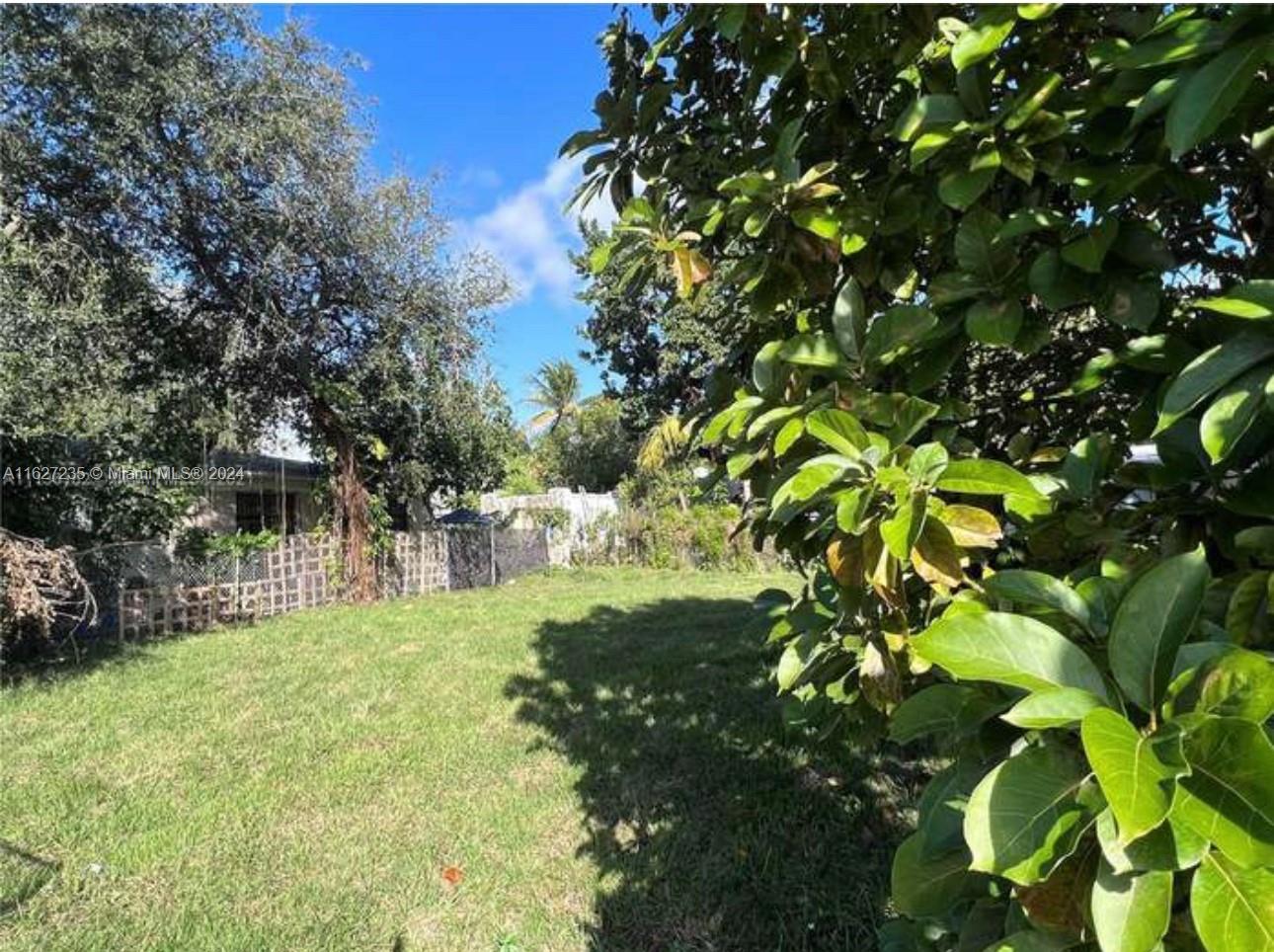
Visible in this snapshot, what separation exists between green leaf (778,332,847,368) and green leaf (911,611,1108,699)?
0.57 m

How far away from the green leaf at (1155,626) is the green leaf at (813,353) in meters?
0.60

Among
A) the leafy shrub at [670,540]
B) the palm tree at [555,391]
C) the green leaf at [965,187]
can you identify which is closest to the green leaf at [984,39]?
the green leaf at [965,187]

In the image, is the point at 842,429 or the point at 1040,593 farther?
the point at 842,429

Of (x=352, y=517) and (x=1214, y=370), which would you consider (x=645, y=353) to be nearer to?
(x=352, y=517)

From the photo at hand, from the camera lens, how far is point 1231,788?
0.62 m

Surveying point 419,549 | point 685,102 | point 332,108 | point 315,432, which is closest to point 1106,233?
point 685,102

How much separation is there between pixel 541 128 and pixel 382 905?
304 cm

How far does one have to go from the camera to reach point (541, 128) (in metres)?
2.99

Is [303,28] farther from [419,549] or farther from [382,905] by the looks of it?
[382,905]

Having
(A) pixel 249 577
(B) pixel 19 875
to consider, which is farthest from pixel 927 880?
(A) pixel 249 577

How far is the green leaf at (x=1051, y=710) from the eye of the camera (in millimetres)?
683

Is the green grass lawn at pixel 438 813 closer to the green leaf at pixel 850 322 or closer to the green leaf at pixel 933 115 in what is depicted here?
the green leaf at pixel 850 322

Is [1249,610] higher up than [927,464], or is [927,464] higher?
[927,464]

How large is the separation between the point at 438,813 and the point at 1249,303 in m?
3.75
